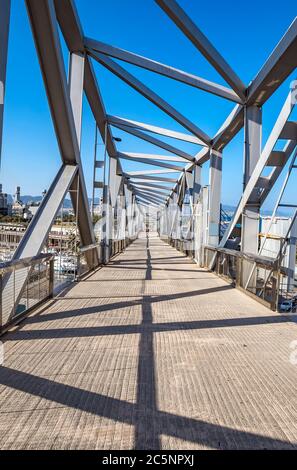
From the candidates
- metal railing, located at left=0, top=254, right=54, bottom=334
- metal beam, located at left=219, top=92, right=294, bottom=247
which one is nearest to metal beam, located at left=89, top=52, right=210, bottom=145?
metal beam, located at left=219, top=92, right=294, bottom=247

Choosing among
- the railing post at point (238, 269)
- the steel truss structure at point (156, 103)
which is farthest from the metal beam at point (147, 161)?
the railing post at point (238, 269)

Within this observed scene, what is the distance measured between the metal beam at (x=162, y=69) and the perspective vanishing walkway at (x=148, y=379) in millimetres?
4899

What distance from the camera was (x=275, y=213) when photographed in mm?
7008

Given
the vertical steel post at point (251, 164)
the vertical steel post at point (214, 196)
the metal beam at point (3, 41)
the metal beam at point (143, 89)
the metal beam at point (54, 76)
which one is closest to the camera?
the metal beam at point (3, 41)

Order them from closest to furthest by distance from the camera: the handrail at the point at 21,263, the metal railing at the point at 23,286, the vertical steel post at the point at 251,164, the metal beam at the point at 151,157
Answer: the handrail at the point at 21,263 → the metal railing at the point at 23,286 → the vertical steel post at the point at 251,164 → the metal beam at the point at 151,157

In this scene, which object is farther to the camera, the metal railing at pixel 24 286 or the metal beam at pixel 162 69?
the metal beam at pixel 162 69

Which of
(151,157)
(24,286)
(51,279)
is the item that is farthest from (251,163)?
(151,157)

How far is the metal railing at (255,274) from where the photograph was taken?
5.31 metres

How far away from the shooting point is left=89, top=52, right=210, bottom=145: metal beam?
886 cm

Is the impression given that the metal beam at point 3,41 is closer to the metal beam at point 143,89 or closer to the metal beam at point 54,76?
the metal beam at point 54,76

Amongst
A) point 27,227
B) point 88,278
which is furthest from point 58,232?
point 27,227

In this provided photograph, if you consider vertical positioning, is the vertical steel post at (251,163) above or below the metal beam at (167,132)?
below

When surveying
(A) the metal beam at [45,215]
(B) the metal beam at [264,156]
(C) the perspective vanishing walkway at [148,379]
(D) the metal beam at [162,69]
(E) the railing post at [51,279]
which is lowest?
(C) the perspective vanishing walkway at [148,379]

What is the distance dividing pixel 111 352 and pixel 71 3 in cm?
598
